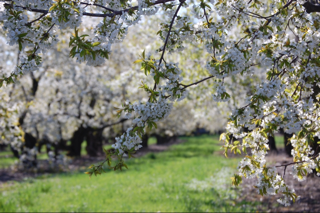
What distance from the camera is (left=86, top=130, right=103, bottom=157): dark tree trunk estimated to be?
2314 cm

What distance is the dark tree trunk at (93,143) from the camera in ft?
75.9

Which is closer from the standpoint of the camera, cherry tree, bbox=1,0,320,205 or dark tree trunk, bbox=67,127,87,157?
cherry tree, bbox=1,0,320,205

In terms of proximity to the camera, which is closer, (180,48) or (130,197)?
(180,48)

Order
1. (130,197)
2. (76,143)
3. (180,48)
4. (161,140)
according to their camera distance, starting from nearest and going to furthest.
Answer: (180,48), (130,197), (76,143), (161,140)

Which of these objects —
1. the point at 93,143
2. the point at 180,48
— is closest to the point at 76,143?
the point at 93,143

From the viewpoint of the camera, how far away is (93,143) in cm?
2428

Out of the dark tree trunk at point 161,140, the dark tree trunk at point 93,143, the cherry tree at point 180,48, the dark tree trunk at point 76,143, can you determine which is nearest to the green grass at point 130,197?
the cherry tree at point 180,48

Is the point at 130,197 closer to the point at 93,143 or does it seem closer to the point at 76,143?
the point at 76,143

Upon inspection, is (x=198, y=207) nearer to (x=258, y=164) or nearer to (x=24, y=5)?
(x=258, y=164)

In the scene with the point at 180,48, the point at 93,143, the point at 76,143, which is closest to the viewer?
the point at 180,48

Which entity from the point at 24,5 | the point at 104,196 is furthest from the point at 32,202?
the point at 24,5

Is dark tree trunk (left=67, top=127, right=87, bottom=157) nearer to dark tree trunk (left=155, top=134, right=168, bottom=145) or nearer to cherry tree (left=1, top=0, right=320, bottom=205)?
cherry tree (left=1, top=0, right=320, bottom=205)

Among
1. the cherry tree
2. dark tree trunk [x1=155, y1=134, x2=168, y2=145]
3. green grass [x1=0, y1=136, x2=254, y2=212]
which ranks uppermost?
the cherry tree

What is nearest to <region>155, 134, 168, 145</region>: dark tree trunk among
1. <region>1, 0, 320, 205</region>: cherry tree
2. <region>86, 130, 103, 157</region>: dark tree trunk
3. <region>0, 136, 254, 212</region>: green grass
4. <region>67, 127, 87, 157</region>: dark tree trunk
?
<region>86, 130, 103, 157</region>: dark tree trunk
